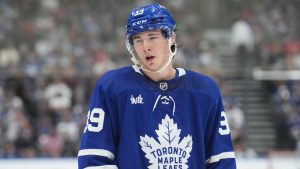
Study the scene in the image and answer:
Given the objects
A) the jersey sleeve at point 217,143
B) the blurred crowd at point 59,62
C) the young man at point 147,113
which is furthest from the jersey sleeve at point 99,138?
the blurred crowd at point 59,62

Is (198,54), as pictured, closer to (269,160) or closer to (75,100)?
(75,100)

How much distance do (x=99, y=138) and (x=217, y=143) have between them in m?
0.49

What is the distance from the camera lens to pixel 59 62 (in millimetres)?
12656

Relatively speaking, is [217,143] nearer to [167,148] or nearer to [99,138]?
[167,148]

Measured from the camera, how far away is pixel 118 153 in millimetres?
2705

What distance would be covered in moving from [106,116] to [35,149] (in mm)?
8349

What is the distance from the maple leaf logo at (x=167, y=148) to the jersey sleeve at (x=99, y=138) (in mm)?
132

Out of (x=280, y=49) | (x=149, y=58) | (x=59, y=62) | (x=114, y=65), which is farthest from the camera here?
(x=280, y=49)

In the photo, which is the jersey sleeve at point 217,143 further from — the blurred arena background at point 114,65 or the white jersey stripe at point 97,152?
the blurred arena background at point 114,65

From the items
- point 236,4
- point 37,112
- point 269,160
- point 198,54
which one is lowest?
point 269,160

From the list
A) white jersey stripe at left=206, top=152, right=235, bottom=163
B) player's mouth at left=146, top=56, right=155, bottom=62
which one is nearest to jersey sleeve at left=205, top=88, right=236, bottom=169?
white jersey stripe at left=206, top=152, right=235, bottom=163

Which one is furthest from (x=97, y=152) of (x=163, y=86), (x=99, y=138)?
(x=163, y=86)

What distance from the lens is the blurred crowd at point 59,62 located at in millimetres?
11062

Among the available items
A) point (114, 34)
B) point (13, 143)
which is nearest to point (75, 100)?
point (13, 143)
